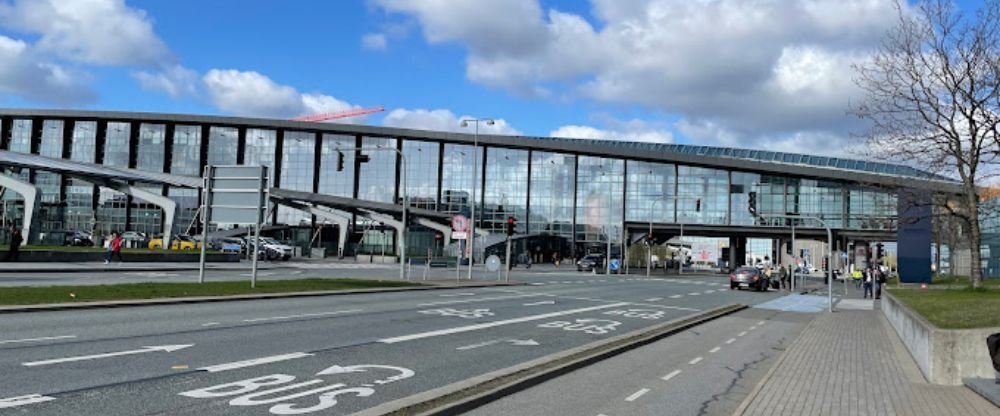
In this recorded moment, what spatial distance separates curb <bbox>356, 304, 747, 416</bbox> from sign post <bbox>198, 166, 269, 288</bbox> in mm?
14000

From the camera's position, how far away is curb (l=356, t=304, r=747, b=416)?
23.2 feet

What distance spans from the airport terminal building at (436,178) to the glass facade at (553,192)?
14cm

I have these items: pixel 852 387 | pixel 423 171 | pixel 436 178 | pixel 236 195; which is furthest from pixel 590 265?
pixel 852 387

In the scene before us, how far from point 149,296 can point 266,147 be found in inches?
3457

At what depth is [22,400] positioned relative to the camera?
7.00 m

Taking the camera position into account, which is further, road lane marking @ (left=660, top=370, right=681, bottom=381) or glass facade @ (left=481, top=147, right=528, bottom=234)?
glass facade @ (left=481, top=147, right=528, bottom=234)

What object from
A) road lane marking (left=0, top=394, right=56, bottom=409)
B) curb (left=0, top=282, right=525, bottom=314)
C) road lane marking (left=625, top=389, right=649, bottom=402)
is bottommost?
road lane marking (left=625, top=389, right=649, bottom=402)

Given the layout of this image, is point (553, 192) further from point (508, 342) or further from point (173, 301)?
point (508, 342)

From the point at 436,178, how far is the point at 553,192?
1563 cm

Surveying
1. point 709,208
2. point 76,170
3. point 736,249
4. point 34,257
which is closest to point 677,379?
point 34,257

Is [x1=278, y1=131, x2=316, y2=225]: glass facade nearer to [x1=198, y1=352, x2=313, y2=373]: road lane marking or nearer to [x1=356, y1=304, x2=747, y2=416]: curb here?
[x1=356, y1=304, x2=747, y2=416]: curb

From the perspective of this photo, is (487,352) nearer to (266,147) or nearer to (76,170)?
(76,170)

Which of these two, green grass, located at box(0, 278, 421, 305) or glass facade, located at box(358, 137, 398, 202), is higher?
glass facade, located at box(358, 137, 398, 202)

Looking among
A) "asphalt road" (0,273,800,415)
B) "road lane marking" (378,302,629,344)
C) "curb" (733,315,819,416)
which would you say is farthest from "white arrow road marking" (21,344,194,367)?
"curb" (733,315,819,416)
